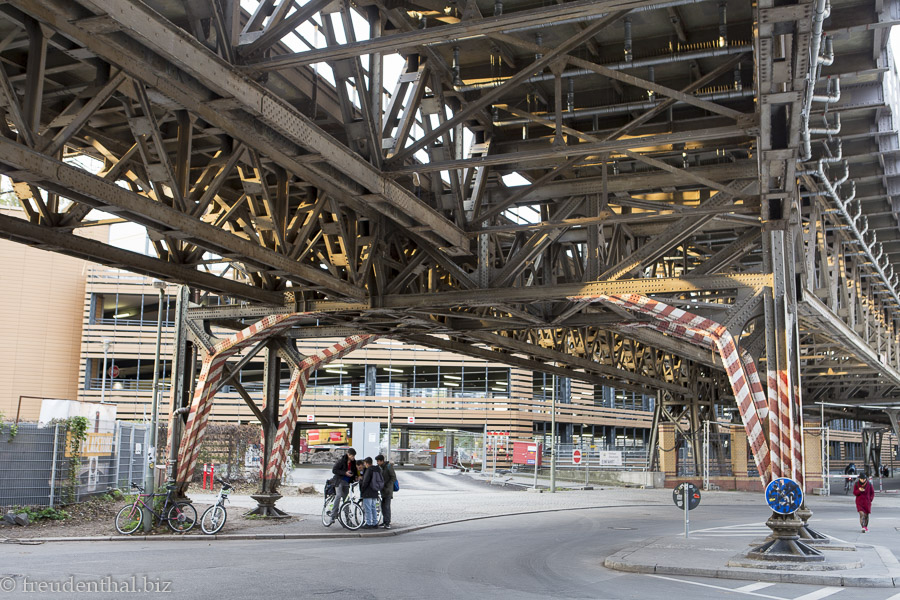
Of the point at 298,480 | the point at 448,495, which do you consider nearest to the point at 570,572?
the point at 448,495

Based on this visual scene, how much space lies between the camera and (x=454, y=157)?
13.9 metres

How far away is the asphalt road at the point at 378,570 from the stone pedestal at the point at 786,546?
1708 millimetres

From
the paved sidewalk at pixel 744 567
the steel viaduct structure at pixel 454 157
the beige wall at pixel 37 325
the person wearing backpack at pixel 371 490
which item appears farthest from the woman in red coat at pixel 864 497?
the beige wall at pixel 37 325


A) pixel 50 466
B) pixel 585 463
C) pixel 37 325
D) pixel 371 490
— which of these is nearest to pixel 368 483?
pixel 371 490

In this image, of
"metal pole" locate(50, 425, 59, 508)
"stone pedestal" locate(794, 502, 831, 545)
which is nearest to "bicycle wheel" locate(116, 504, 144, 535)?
"metal pole" locate(50, 425, 59, 508)

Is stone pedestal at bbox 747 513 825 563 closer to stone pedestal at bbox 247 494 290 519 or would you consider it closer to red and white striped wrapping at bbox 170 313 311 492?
red and white striped wrapping at bbox 170 313 311 492

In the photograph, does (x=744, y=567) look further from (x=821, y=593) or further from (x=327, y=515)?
(x=327, y=515)

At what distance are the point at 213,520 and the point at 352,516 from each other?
318 centimetres

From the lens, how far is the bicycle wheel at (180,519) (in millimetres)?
17656

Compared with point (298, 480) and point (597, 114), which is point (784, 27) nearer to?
point (597, 114)

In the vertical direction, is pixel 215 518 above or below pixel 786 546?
below

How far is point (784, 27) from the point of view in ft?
28.4

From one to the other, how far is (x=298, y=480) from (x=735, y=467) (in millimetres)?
23623

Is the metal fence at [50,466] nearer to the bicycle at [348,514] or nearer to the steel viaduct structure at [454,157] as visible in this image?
the steel viaduct structure at [454,157]
